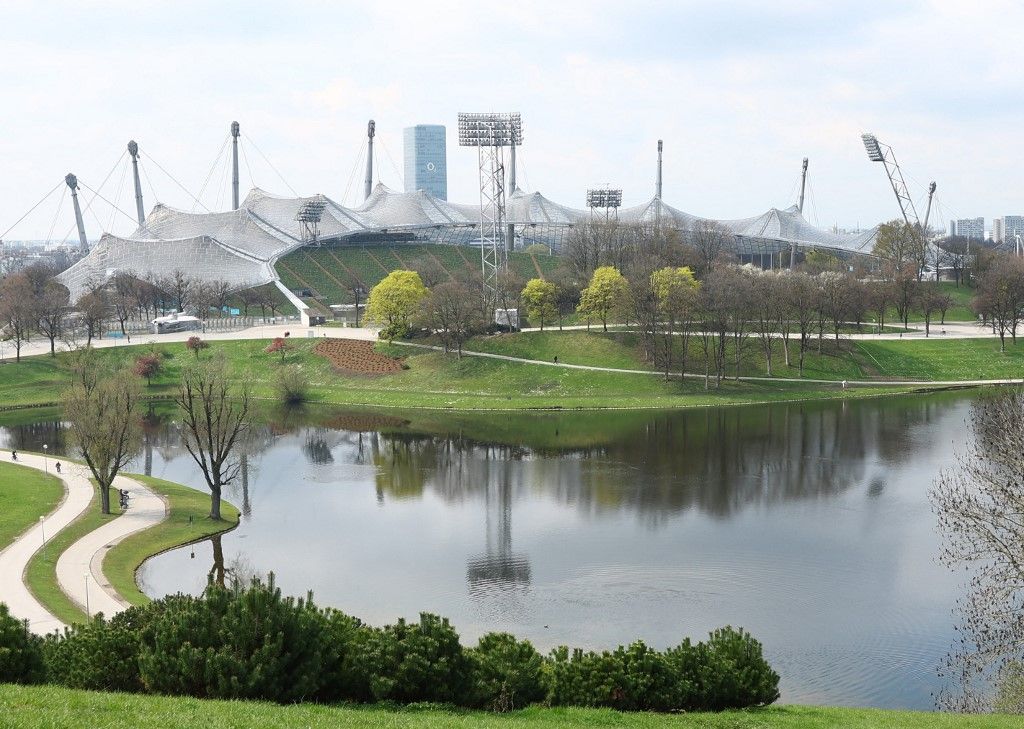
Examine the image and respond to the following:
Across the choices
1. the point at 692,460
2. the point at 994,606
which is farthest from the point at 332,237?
the point at 994,606

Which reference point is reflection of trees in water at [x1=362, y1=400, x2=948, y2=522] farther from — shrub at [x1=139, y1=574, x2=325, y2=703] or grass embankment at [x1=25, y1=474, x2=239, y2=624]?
shrub at [x1=139, y1=574, x2=325, y2=703]

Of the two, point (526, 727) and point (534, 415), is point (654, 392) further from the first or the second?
point (526, 727)

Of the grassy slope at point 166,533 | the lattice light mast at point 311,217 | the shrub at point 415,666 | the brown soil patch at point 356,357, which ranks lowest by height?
the grassy slope at point 166,533

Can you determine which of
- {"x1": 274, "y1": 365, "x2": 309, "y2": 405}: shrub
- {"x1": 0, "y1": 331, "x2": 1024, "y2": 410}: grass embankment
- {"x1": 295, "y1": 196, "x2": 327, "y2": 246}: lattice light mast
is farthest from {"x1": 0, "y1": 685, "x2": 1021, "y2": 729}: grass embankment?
{"x1": 295, "y1": 196, "x2": 327, "y2": 246}: lattice light mast

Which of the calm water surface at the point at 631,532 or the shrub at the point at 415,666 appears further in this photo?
the calm water surface at the point at 631,532

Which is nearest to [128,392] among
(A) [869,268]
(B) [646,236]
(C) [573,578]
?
(C) [573,578]

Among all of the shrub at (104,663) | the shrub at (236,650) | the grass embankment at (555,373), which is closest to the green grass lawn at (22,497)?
the shrub at (104,663)

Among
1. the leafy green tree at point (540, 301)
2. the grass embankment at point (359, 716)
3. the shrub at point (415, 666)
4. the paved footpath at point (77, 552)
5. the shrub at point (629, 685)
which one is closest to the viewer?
the grass embankment at point (359, 716)

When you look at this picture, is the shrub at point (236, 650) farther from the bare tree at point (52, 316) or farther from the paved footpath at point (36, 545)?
the bare tree at point (52, 316)
